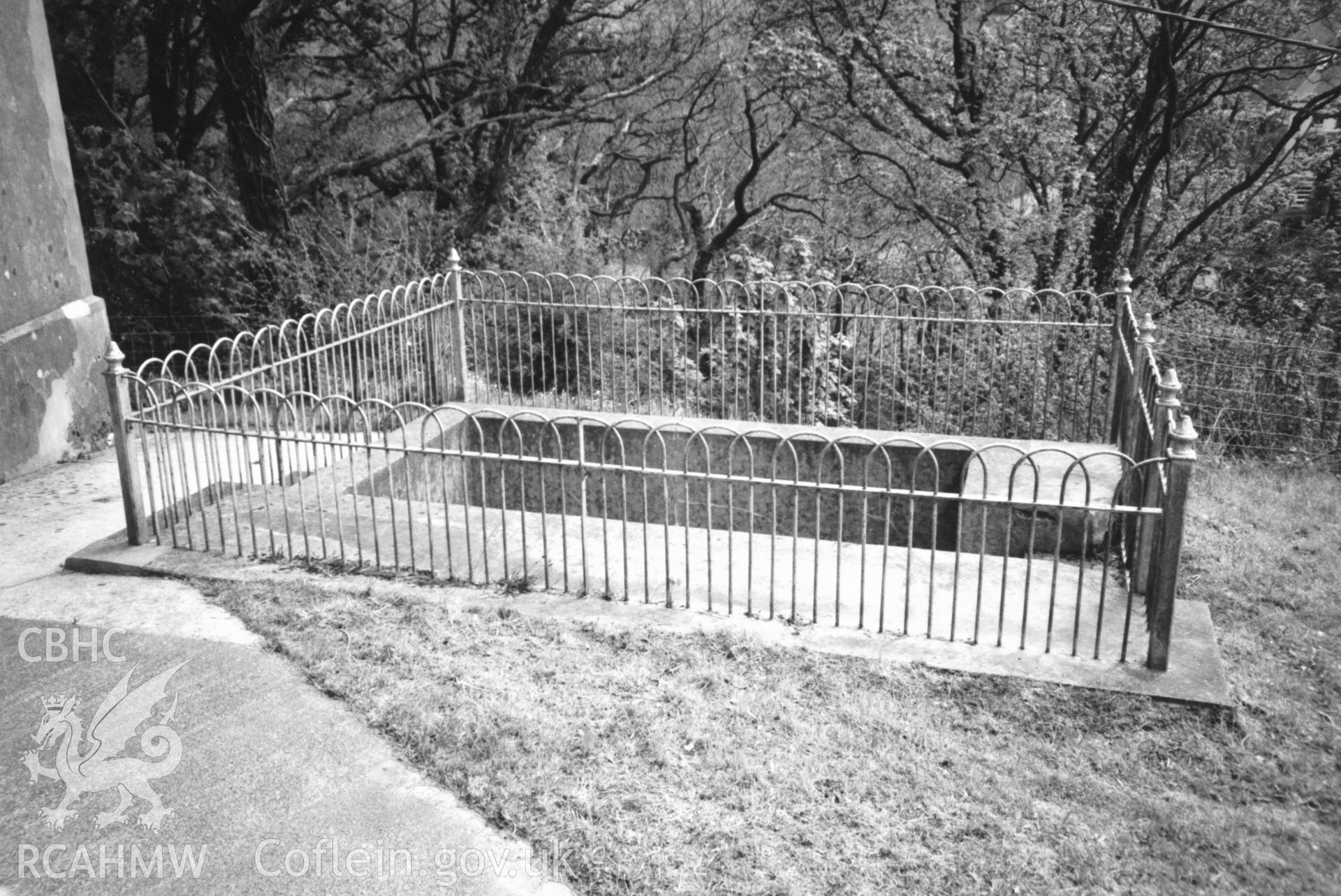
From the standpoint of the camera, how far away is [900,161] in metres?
14.3

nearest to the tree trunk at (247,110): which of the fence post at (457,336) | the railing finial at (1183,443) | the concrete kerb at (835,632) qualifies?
the fence post at (457,336)

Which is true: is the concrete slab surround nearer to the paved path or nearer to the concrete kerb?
the concrete kerb

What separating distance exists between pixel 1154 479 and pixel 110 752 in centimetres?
513

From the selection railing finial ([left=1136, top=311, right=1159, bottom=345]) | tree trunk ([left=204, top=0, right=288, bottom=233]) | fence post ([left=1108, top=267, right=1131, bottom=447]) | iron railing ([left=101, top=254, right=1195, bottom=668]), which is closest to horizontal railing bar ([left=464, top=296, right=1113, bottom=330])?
iron railing ([left=101, top=254, right=1195, bottom=668])

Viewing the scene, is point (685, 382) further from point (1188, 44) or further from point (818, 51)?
point (1188, 44)

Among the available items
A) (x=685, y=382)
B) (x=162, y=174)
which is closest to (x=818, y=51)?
(x=685, y=382)

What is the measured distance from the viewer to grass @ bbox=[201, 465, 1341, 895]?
3682 mm

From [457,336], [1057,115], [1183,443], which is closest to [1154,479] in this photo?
[1183,443]

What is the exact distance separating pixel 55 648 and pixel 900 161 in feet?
39.4

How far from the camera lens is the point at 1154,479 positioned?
216 inches

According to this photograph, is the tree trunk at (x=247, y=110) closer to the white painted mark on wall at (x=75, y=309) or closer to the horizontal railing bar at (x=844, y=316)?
the white painted mark on wall at (x=75, y=309)

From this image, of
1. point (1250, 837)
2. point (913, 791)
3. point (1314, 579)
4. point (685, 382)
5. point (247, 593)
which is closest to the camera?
point (1250, 837)

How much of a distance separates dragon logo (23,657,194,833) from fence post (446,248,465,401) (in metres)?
5.36

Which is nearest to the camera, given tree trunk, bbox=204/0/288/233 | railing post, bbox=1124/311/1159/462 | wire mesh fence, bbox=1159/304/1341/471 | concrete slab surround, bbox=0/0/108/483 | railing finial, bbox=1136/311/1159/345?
railing post, bbox=1124/311/1159/462
